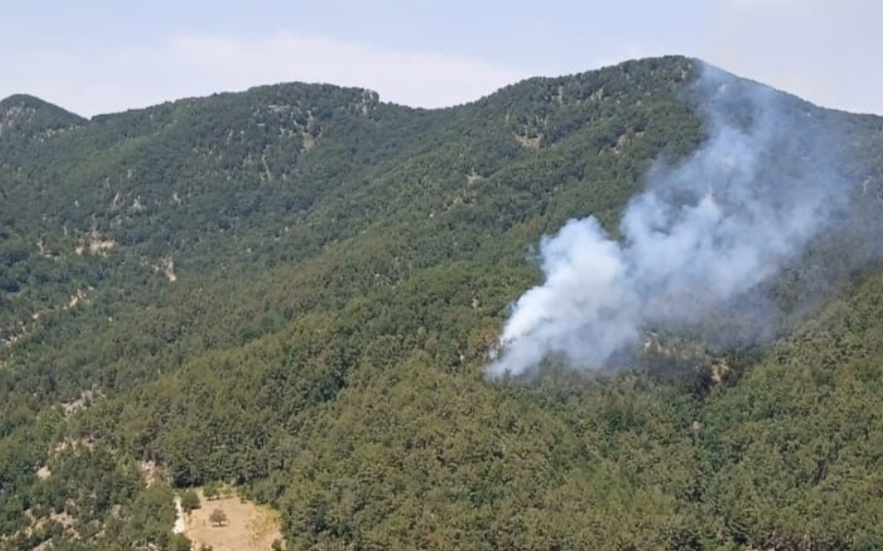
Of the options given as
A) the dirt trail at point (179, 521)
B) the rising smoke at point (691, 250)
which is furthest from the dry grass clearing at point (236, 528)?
the rising smoke at point (691, 250)

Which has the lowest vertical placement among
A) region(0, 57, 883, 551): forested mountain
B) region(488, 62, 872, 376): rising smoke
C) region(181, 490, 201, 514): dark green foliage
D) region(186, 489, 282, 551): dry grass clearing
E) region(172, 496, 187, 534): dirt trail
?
region(186, 489, 282, 551): dry grass clearing

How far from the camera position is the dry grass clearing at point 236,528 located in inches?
4080

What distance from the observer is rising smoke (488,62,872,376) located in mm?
128375

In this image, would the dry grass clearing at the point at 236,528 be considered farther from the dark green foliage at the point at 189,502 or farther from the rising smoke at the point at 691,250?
the rising smoke at the point at 691,250

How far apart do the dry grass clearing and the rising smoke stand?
31.1m

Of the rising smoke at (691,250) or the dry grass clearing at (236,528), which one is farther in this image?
the rising smoke at (691,250)

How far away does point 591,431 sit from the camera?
119 meters

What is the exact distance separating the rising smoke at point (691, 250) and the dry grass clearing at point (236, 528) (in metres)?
31.1

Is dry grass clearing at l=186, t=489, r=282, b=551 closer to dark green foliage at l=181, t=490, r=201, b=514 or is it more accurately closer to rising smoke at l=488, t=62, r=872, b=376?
dark green foliage at l=181, t=490, r=201, b=514

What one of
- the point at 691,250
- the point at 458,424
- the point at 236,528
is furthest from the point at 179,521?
the point at 691,250

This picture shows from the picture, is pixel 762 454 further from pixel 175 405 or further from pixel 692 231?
pixel 175 405

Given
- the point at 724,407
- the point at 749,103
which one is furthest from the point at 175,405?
the point at 749,103

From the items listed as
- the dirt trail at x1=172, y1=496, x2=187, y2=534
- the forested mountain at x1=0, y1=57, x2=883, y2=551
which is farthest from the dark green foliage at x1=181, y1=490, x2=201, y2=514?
the forested mountain at x1=0, y1=57, x2=883, y2=551

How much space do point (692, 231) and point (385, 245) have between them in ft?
165
